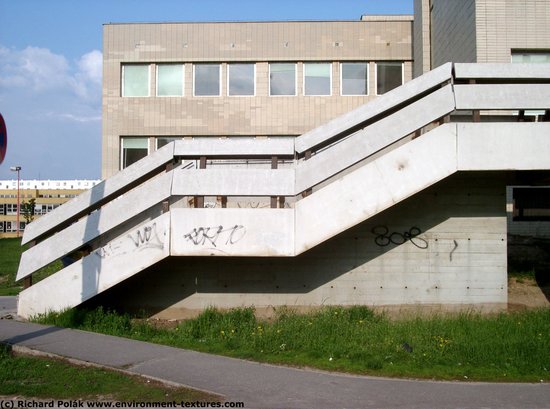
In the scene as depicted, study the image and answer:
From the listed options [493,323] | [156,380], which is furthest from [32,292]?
[493,323]

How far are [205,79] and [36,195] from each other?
73.3m

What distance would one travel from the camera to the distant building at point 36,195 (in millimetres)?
84850

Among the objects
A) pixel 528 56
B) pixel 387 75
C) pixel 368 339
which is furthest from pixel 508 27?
pixel 368 339

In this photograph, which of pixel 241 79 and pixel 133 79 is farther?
pixel 133 79

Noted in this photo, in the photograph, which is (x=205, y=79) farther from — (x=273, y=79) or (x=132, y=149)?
(x=132, y=149)

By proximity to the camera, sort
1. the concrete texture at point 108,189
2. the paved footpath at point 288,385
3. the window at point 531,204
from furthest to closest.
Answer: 1. the window at point 531,204
2. the concrete texture at point 108,189
3. the paved footpath at point 288,385

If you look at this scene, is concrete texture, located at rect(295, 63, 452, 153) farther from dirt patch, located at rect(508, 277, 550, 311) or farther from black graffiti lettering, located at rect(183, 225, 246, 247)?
dirt patch, located at rect(508, 277, 550, 311)

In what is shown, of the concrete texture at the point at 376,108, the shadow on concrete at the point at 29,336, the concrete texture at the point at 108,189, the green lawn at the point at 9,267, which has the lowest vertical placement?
the shadow on concrete at the point at 29,336

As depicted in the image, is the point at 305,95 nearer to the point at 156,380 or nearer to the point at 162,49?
the point at 162,49

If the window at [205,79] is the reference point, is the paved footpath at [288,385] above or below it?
below

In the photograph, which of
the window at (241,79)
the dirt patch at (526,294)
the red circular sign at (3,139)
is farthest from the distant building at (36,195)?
the red circular sign at (3,139)

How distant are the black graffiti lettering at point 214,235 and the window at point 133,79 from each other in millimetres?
13309

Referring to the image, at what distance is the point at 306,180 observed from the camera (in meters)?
10.1

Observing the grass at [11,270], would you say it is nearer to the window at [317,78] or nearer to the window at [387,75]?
the window at [317,78]
